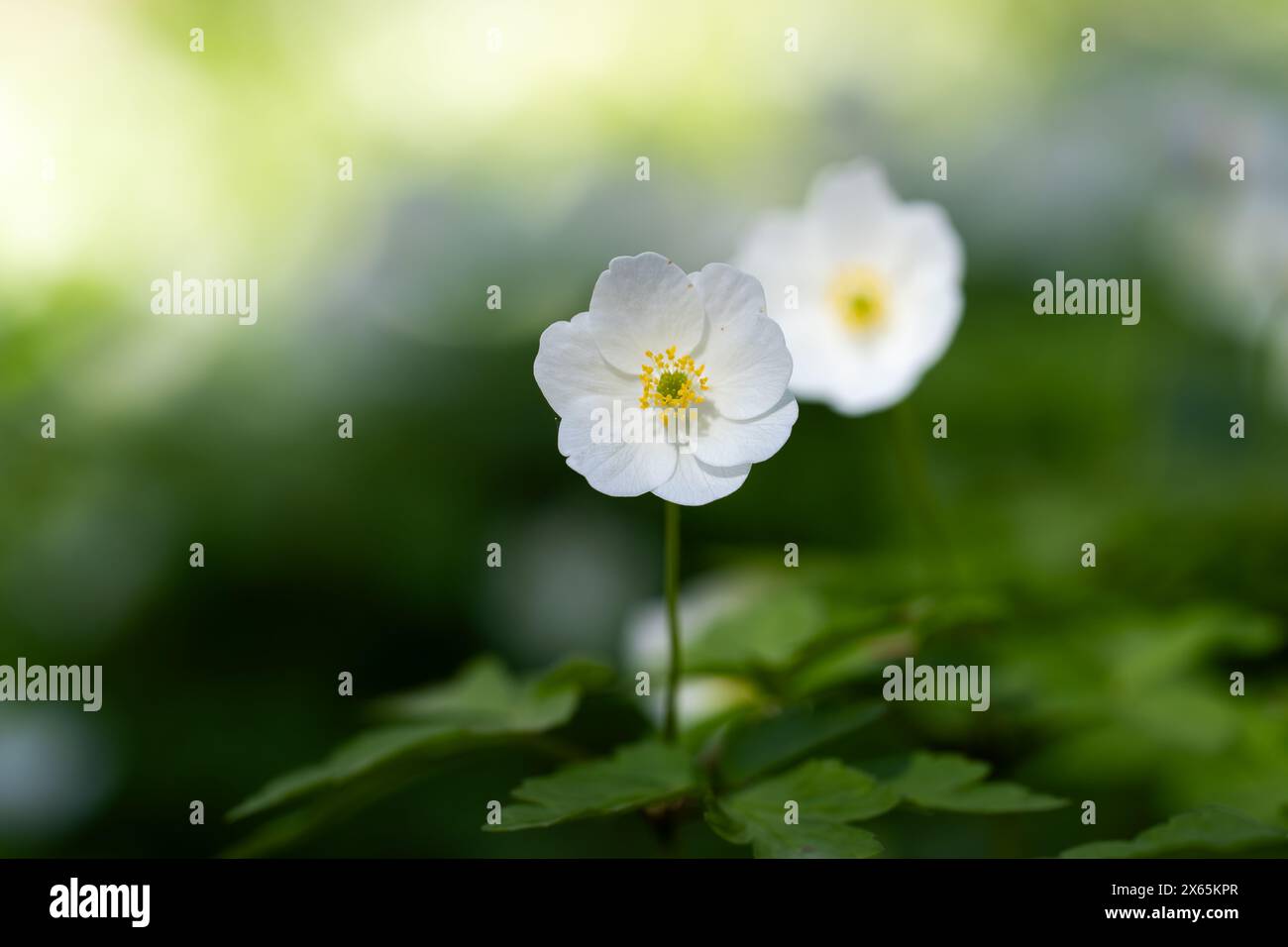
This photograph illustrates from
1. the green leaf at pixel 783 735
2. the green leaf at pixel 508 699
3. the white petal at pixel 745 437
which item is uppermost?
the white petal at pixel 745 437

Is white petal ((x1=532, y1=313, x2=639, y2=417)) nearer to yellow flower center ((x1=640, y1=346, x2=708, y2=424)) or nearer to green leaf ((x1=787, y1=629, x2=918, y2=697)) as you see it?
yellow flower center ((x1=640, y1=346, x2=708, y2=424))

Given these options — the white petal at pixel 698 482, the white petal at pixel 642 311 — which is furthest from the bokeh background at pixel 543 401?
the white petal at pixel 642 311

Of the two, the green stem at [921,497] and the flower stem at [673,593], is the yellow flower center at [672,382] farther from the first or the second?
the green stem at [921,497]

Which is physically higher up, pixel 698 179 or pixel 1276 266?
pixel 698 179

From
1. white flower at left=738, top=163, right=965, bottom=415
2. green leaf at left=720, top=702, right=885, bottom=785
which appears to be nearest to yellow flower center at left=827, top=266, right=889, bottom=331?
white flower at left=738, top=163, right=965, bottom=415
